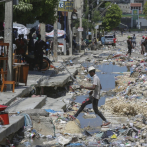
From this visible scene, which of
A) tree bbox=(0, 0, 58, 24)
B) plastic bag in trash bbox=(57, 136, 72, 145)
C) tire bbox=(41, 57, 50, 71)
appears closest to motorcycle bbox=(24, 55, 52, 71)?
tire bbox=(41, 57, 50, 71)

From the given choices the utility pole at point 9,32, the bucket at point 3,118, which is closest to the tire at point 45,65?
the utility pole at point 9,32

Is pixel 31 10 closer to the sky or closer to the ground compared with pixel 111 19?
closer to the ground

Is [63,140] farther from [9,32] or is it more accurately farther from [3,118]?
[9,32]

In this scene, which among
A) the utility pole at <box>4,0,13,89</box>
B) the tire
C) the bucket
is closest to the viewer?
the bucket

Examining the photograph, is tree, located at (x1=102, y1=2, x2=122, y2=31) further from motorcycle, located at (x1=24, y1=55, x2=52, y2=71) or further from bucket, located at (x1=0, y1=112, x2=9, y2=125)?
bucket, located at (x1=0, y1=112, x2=9, y2=125)

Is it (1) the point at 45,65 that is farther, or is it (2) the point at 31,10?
(1) the point at 45,65

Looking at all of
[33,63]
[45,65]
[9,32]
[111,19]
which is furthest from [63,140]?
[111,19]

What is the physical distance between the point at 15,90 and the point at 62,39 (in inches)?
806

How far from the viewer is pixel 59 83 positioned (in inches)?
541

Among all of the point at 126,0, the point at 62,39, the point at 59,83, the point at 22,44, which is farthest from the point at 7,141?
the point at 126,0

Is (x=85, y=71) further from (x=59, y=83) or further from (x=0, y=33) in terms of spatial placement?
(x=59, y=83)

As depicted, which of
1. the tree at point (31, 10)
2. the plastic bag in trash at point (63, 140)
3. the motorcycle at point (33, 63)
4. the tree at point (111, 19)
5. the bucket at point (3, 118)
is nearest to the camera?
the bucket at point (3, 118)

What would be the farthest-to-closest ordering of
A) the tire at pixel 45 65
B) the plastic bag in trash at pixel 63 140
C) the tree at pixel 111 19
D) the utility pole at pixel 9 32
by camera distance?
the tree at pixel 111 19
the tire at pixel 45 65
the utility pole at pixel 9 32
the plastic bag in trash at pixel 63 140

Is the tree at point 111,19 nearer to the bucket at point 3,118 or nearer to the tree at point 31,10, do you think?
the tree at point 31,10
